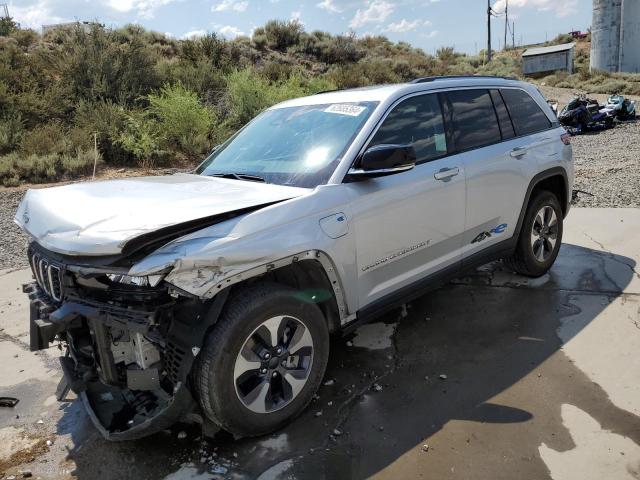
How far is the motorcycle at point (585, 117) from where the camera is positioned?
16.1 meters

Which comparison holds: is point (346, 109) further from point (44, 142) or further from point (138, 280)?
point (44, 142)

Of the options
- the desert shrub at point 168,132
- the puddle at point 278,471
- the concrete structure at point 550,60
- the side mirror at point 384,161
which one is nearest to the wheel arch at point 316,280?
the side mirror at point 384,161

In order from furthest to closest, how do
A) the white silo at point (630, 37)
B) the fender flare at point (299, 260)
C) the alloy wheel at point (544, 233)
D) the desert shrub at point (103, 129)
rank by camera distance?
the white silo at point (630, 37), the desert shrub at point (103, 129), the alloy wheel at point (544, 233), the fender flare at point (299, 260)

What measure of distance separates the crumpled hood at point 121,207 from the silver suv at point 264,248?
1 centimetres

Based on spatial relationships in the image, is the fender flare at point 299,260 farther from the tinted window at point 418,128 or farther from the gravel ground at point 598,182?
the gravel ground at point 598,182

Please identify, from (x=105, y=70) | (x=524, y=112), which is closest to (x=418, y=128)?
(x=524, y=112)

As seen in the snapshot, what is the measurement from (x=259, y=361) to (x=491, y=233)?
2434 mm

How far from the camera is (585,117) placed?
52.5ft

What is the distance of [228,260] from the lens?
2.72 m

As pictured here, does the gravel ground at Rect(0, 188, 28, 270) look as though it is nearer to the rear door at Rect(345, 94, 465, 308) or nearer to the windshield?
the windshield

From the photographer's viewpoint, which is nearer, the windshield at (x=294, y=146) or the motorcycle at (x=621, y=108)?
the windshield at (x=294, y=146)

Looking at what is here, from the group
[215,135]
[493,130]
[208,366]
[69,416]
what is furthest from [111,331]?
[215,135]

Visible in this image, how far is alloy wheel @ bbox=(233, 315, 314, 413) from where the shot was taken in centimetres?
295

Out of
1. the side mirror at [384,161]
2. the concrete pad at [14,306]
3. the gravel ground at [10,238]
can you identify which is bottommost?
the concrete pad at [14,306]
